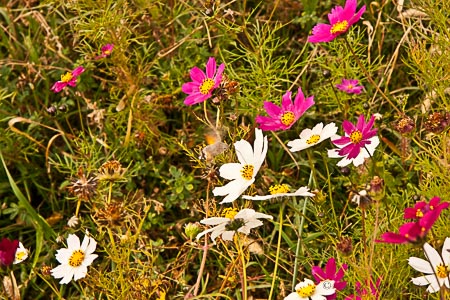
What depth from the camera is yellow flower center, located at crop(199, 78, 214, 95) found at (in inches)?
57.1

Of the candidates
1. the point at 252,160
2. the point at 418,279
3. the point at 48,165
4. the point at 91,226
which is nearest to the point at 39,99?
the point at 48,165

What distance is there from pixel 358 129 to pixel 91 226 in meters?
0.70

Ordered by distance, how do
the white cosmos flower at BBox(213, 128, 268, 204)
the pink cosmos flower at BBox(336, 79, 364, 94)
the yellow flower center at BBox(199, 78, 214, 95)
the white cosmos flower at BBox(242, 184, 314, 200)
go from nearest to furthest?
the white cosmos flower at BBox(242, 184, 314, 200), the white cosmos flower at BBox(213, 128, 268, 204), the yellow flower center at BBox(199, 78, 214, 95), the pink cosmos flower at BBox(336, 79, 364, 94)

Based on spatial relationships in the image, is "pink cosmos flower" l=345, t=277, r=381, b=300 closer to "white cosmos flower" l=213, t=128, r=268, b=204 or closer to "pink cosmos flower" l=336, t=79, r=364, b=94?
"white cosmos flower" l=213, t=128, r=268, b=204

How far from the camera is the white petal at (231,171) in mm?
1287

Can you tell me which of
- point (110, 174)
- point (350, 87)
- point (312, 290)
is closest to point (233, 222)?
point (312, 290)

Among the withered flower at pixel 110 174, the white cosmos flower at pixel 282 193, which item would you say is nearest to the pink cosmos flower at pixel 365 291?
the white cosmos flower at pixel 282 193

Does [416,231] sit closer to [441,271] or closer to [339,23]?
[441,271]

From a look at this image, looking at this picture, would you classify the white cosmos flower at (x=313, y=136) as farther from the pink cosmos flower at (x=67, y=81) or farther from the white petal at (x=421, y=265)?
the pink cosmos flower at (x=67, y=81)

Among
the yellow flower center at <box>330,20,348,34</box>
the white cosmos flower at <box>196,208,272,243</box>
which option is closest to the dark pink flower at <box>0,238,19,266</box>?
the white cosmos flower at <box>196,208,272,243</box>

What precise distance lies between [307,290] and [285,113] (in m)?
0.35

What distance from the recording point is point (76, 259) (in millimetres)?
1388

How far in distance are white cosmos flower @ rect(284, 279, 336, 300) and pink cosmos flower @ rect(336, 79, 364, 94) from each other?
0.54m

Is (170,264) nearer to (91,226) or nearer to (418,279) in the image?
(91,226)
